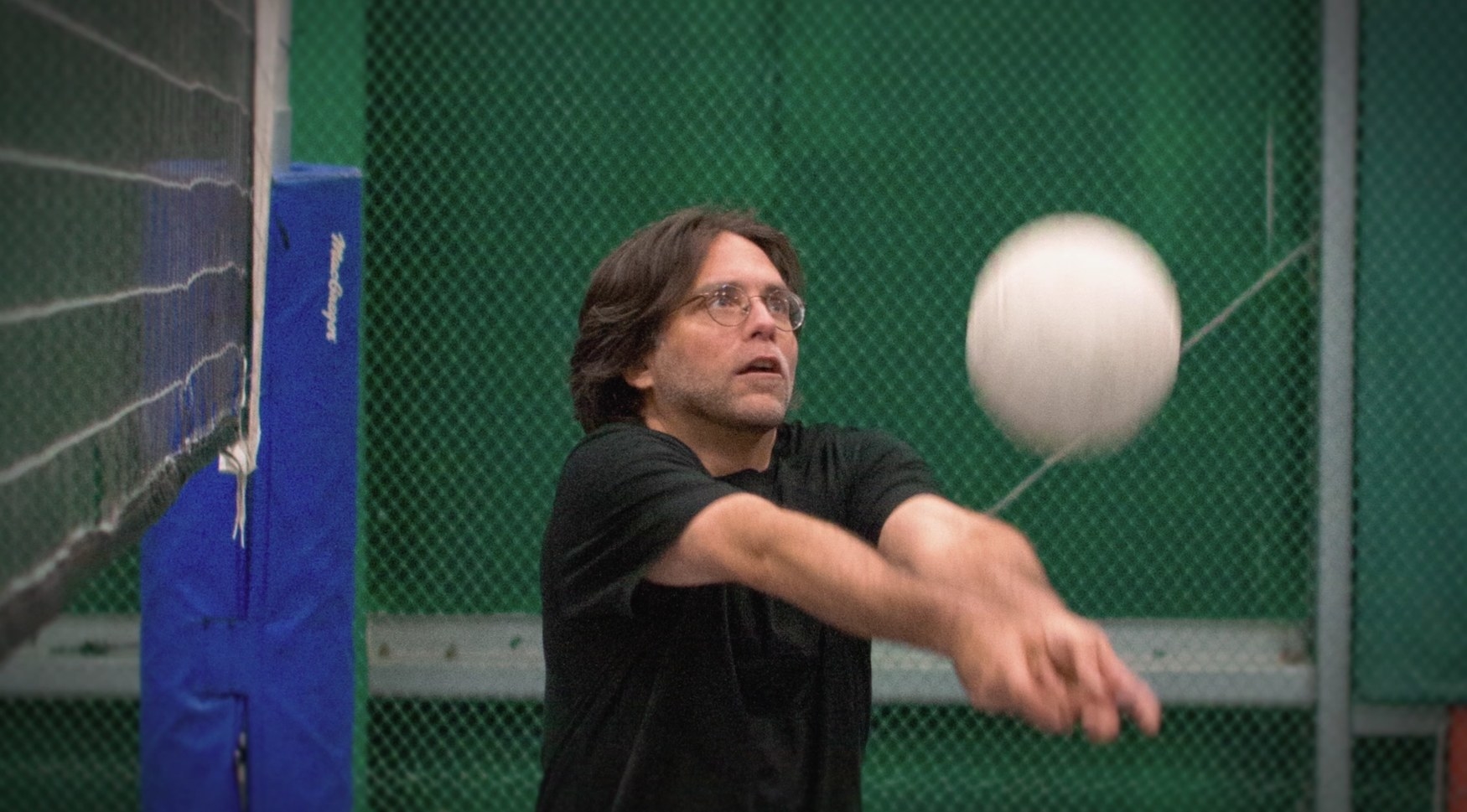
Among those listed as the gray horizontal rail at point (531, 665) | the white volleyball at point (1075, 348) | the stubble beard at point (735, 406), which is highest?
the white volleyball at point (1075, 348)

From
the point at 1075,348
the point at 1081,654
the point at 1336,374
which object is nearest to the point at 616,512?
the point at 1081,654

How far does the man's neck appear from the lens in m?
2.19

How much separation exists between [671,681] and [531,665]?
3.03 metres

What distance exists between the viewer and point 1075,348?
7.51 feet

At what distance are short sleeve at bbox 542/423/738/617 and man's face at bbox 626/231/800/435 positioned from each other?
17cm

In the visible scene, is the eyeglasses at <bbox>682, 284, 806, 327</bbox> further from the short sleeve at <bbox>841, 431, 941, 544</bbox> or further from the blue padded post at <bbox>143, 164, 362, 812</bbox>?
the blue padded post at <bbox>143, 164, 362, 812</bbox>

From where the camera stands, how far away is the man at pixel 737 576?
4.73ft

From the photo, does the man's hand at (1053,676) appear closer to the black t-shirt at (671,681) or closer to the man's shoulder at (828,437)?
the black t-shirt at (671,681)

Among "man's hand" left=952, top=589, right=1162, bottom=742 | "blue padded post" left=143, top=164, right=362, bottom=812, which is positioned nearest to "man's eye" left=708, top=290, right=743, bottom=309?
"man's hand" left=952, top=589, right=1162, bottom=742

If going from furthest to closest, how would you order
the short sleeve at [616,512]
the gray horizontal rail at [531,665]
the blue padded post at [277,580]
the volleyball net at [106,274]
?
1. the gray horizontal rail at [531,665]
2. the blue padded post at [277,580]
3. the short sleeve at [616,512]
4. the volleyball net at [106,274]

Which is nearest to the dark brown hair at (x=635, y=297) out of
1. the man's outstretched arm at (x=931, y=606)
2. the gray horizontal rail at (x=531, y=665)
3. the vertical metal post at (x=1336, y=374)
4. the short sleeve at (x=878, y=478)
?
the short sleeve at (x=878, y=478)

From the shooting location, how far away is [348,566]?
3486mm

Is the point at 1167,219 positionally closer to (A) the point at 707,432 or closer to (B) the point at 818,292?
(B) the point at 818,292

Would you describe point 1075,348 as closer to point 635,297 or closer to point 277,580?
point 635,297
